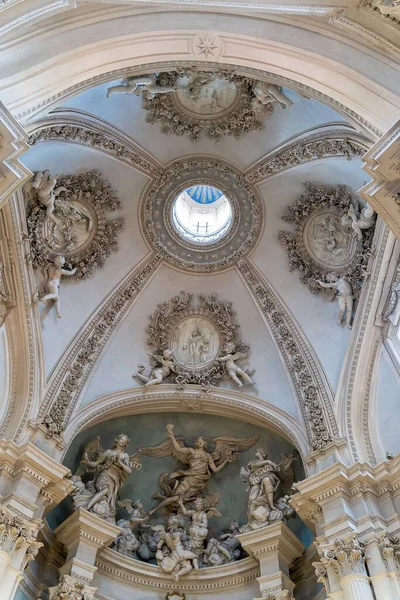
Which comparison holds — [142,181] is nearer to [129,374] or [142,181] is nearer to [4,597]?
[129,374]


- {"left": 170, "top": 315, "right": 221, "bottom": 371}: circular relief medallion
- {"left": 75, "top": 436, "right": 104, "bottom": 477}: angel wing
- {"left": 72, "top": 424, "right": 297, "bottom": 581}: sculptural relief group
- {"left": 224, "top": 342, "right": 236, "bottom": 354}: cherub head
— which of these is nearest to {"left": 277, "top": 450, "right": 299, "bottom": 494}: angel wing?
{"left": 72, "top": 424, "right": 297, "bottom": 581}: sculptural relief group

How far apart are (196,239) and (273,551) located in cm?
725

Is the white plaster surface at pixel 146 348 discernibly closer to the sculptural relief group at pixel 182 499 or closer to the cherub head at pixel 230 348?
the cherub head at pixel 230 348

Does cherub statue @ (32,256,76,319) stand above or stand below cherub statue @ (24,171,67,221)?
below

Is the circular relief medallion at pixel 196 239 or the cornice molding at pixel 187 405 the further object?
the circular relief medallion at pixel 196 239

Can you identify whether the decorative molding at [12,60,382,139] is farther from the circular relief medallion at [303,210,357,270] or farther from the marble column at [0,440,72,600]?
the marble column at [0,440,72,600]

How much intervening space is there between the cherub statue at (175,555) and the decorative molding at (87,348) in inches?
124

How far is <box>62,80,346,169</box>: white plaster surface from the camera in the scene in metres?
11.7

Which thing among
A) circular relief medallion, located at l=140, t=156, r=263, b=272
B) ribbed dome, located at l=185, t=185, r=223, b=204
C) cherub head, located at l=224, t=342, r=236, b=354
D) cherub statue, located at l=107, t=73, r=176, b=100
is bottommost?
cherub head, located at l=224, t=342, r=236, b=354

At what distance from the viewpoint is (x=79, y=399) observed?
13.1 metres

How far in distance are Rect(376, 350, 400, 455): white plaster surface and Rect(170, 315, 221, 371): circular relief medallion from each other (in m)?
3.99

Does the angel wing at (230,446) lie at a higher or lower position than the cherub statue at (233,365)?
lower

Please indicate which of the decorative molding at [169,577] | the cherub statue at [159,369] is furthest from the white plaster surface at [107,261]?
the decorative molding at [169,577]

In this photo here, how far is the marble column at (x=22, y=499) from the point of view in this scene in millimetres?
9445
